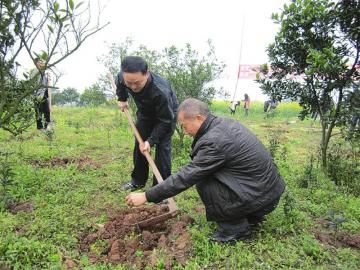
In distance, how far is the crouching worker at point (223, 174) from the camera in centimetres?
314

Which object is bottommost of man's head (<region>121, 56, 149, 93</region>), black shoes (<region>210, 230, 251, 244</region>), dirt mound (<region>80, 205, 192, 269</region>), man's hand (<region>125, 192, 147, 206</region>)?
dirt mound (<region>80, 205, 192, 269</region>)

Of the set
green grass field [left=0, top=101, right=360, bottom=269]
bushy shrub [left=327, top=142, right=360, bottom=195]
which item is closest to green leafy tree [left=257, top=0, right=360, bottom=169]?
bushy shrub [left=327, top=142, right=360, bottom=195]

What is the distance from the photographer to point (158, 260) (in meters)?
3.08

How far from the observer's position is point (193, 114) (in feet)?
10.7

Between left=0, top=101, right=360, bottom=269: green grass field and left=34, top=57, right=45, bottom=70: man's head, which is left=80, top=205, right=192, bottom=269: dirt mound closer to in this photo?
left=0, top=101, right=360, bottom=269: green grass field

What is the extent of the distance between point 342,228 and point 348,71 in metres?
2.30

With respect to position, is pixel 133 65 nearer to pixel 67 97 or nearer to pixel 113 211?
pixel 113 211

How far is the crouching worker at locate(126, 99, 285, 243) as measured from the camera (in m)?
3.14

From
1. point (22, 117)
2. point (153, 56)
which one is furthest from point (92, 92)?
point (22, 117)

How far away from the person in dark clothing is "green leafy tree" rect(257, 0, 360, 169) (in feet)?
6.57

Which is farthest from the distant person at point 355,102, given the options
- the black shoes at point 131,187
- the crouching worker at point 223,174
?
the black shoes at point 131,187

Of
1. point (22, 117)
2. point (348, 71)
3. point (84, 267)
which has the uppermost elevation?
point (348, 71)

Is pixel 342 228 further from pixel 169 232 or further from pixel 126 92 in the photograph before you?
pixel 126 92

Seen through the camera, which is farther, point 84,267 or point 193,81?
point 193,81
